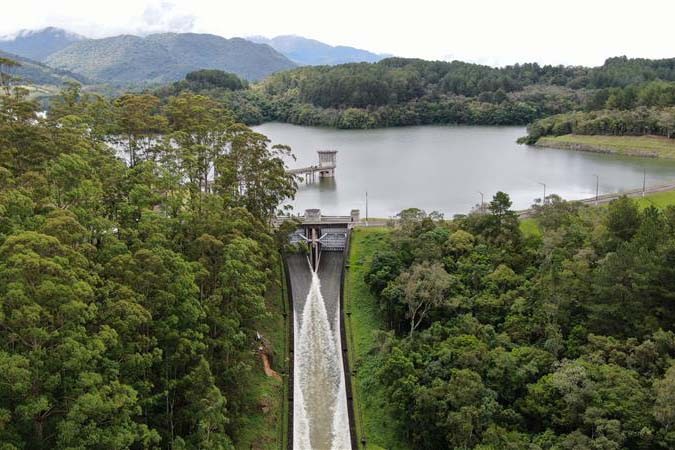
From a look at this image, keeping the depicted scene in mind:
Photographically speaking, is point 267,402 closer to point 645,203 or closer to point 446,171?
point 645,203

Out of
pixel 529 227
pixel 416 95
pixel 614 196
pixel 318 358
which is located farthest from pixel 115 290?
pixel 416 95

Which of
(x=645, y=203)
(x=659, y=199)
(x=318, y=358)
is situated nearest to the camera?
(x=318, y=358)

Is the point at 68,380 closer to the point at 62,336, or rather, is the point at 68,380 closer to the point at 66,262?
the point at 62,336

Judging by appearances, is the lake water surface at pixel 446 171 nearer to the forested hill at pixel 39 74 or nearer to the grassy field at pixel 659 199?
the grassy field at pixel 659 199

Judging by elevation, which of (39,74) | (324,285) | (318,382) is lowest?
(318,382)

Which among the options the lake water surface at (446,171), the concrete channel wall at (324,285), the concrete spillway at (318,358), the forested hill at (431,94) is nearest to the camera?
the concrete spillway at (318,358)

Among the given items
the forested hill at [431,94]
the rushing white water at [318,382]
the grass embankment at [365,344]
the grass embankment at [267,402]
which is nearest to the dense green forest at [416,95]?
the forested hill at [431,94]

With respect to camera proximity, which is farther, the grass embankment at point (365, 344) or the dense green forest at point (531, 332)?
the grass embankment at point (365, 344)

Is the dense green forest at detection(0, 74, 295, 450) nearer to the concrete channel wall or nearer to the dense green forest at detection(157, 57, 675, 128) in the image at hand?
the concrete channel wall
